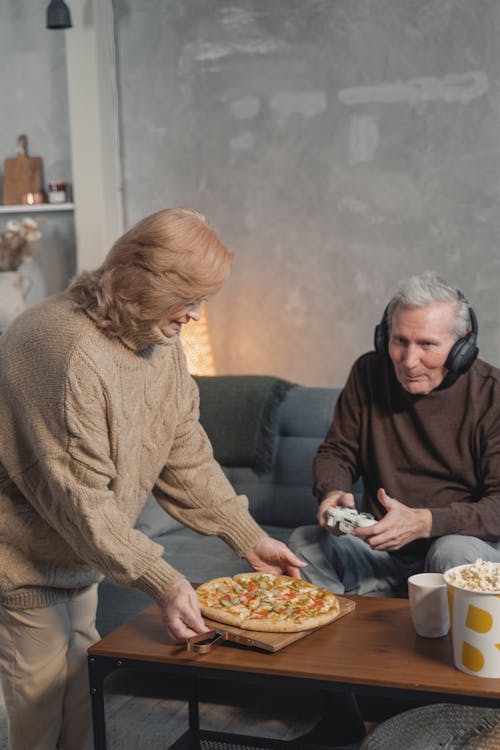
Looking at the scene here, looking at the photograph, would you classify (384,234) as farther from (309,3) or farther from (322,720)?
(322,720)

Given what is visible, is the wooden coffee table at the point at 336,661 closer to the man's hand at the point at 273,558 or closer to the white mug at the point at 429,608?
the white mug at the point at 429,608

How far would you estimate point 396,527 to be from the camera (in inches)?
85.2

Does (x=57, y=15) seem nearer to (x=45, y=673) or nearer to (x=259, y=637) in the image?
(x=45, y=673)

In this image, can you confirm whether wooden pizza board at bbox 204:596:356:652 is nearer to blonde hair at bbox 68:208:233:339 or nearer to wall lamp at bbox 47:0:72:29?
blonde hair at bbox 68:208:233:339

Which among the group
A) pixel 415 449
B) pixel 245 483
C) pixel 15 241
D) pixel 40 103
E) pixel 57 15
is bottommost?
pixel 245 483

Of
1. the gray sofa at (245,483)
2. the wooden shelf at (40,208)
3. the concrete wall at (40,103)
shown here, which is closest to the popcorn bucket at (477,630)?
the gray sofa at (245,483)

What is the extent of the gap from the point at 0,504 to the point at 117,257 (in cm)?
51

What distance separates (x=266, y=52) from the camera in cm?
372

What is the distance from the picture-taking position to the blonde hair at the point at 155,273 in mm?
1716

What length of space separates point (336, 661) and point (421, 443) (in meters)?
0.87

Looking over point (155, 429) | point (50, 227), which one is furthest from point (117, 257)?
point (50, 227)

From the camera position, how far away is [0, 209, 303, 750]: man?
1.72m

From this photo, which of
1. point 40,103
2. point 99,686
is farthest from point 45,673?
point 40,103

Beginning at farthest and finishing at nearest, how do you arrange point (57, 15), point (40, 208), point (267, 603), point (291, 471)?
point (40, 208), point (57, 15), point (291, 471), point (267, 603)
